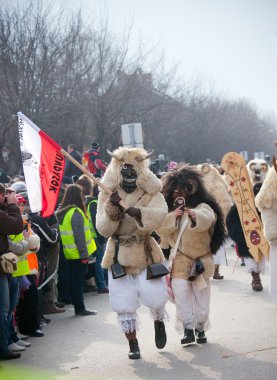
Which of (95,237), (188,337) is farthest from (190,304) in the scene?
(95,237)

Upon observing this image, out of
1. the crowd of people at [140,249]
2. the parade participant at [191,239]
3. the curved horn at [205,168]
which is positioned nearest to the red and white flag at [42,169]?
the crowd of people at [140,249]

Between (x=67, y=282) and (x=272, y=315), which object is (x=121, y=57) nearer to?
(x=67, y=282)

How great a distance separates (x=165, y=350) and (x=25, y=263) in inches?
76.2

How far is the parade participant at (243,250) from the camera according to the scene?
12461 millimetres

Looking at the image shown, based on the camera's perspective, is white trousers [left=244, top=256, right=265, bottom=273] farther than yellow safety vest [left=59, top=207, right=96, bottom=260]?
Yes

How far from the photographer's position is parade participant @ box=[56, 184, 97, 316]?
1130 cm

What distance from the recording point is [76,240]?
11383 millimetres

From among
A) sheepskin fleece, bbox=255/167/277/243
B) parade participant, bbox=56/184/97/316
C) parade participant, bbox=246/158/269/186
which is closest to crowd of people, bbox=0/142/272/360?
sheepskin fleece, bbox=255/167/277/243

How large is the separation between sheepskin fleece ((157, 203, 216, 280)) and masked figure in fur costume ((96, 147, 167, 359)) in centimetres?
37

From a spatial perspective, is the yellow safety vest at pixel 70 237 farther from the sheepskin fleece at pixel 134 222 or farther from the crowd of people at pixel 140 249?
the sheepskin fleece at pixel 134 222

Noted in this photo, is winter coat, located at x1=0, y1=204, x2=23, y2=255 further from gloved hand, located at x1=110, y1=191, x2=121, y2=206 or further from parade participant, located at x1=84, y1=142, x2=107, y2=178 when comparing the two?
parade participant, located at x1=84, y1=142, x2=107, y2=178

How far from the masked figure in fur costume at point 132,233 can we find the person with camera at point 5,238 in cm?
83

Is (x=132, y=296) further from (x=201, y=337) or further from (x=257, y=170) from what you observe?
(x=257, y=170)

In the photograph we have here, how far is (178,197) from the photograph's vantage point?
9023 mm
